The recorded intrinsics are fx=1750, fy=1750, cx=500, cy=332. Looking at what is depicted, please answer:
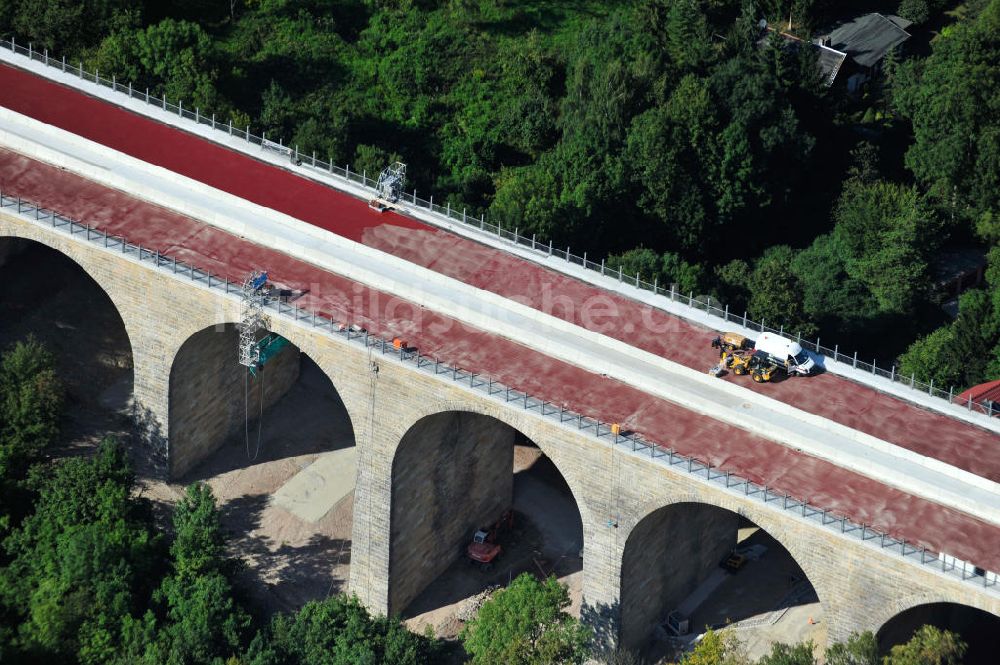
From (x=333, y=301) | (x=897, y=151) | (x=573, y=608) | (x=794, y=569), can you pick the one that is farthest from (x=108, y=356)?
(x=897, y=151)

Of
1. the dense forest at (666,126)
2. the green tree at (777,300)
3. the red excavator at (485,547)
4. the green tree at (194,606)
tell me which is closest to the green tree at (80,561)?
the green tree at (194,606)

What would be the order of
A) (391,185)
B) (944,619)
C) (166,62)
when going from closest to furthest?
1. (944,619)
2. (391,185)
3. (166,62)

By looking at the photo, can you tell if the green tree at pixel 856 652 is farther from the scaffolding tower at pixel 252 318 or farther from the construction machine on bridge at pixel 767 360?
the scaffolding tower at pixel 252 318

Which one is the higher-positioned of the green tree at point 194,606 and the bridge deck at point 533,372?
the bridge deck at point 533,372

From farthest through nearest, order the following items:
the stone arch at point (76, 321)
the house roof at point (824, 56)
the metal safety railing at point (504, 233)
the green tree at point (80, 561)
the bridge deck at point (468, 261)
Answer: the house roof at point (824, 56)
the stone arch at point (76, 321)
the metal safety railing at point (504, 233)
the green tree at point (80, 561)
the bridge deck at point (468, 261)

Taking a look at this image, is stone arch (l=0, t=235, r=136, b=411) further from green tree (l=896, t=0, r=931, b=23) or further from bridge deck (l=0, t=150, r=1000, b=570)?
green tree (l=896, t=0, r=931, b=23)

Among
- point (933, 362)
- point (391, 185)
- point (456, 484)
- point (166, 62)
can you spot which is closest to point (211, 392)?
point (391, 185)

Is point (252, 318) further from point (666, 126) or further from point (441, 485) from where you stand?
point (666, 126)
